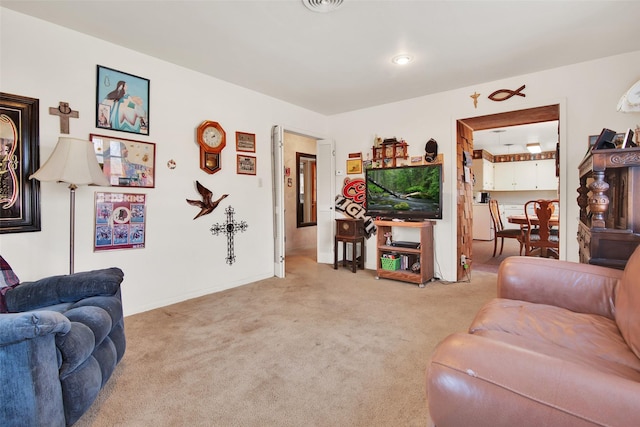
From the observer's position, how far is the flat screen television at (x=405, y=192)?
12.4 ft

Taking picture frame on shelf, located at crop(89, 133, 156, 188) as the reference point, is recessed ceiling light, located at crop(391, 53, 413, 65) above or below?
above

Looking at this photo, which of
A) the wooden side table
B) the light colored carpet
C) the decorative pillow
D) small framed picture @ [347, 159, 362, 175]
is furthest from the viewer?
small framed picture @ [347, 159, 362, 175]

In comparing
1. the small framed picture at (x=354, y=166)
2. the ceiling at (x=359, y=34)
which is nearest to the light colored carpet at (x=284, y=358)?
the small framed picture at (x=354, y=166)

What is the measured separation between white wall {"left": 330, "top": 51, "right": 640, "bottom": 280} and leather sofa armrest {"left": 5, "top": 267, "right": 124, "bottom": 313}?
345 cm

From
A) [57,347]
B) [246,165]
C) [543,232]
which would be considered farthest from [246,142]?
[543,232]

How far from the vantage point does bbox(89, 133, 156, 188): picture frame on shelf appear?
2.68 metres

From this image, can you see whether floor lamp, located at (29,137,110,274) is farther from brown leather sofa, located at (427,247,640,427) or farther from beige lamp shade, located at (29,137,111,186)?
brown leather sofa, located at (427,247,640,427)

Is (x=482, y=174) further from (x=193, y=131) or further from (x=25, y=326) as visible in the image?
(x=25, y=326)

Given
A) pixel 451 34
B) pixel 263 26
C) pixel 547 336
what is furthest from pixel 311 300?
pixel 451 34

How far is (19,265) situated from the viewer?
7.47 ft

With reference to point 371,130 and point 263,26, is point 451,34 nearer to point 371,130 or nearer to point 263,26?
point 263,26

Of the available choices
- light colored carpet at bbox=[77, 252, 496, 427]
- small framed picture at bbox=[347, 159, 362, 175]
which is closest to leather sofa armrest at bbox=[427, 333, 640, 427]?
light colored carpet at bbox=[77, 252, 496, 427]

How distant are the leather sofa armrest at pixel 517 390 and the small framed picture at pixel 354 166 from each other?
12.9 ft

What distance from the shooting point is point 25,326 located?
3.62ft
